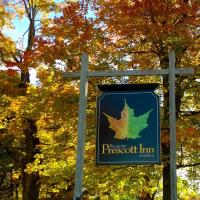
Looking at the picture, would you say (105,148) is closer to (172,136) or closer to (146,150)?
(146,150)

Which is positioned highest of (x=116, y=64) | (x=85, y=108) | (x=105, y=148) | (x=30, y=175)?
(x=116, y=64)

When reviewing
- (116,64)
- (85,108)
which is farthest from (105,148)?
Answer: (116,64)

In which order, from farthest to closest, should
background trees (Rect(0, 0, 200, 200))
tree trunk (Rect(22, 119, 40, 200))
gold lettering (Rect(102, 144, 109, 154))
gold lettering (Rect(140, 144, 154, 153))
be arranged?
tree trunk (Rect(22, 119, 40, 200)) < background trees (Rect(0, 0, 200, 200)) < gold lettering (Rect(102, 144, 109, 154)) < gold lettering (Rect(140, 144, 154, 153))

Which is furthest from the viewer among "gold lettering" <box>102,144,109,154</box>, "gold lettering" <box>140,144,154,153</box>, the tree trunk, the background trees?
the tree trunk

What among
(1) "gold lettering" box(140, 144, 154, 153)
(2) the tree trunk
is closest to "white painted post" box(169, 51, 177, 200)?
(1) "gold lettering" box(140, 144, 154, 153)

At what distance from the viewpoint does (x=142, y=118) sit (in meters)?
7.23

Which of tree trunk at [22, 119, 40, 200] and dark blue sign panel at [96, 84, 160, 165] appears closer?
dark blue sign panel at [96, 84, 160, 165]

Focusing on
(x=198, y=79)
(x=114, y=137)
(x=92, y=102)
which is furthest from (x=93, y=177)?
(x=114, y=137)

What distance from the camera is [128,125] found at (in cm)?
722

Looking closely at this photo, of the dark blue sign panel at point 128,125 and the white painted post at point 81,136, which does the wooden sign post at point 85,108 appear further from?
the dark blue sign panel at point 128,125

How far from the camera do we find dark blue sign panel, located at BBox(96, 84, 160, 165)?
7020 mm

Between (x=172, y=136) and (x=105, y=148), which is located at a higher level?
(x=172, y=136)

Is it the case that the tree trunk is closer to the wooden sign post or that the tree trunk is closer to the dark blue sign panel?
the wooden sign post

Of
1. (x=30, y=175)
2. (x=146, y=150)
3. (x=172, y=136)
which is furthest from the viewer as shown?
(x=30, y=175)
